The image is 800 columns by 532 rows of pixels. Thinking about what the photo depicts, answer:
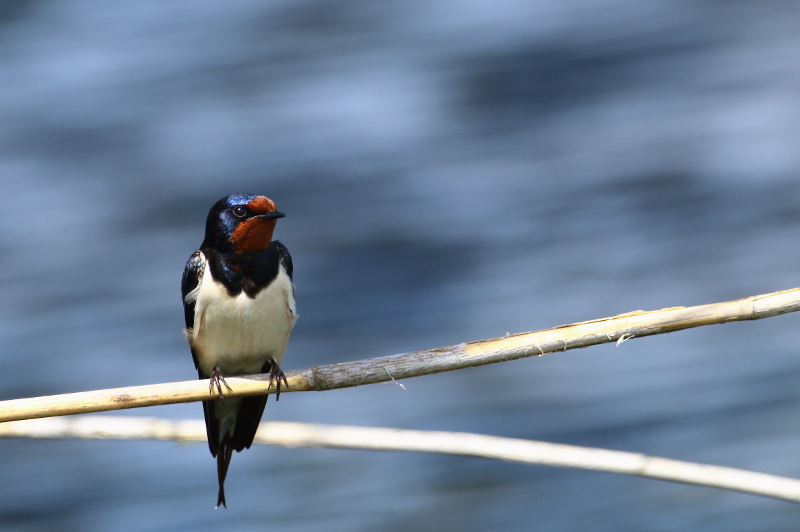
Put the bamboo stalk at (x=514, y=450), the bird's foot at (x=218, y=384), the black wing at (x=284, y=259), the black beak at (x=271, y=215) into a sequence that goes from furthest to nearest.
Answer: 1. the black wing at (x=284, y=259)
2. the black beak at (x=271, y=215)
3. the bamboo stalk at (x=514, y=450)
4. the bird's foot at (x=218, y=384)

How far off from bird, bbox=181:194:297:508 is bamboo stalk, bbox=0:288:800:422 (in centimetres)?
73

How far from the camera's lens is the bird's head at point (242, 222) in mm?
2541

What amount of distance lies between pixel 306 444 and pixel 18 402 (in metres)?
0.84

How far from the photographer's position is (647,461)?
2.21 meters

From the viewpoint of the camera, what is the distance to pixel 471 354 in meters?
1.79

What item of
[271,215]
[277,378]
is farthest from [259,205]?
[277,378]

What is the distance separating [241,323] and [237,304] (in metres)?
0.06

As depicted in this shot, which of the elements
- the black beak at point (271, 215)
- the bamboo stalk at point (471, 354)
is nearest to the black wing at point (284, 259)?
the black beak at point (271, 215)

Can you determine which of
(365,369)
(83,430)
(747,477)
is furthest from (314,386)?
(747,477)

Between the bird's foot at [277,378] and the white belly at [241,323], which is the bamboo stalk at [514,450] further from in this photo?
the white belly at [241,323]

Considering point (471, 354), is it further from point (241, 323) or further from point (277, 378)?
point (241, 323)

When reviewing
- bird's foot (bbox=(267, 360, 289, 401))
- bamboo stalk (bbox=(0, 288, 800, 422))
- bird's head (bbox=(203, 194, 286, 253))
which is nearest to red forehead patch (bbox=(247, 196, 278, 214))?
bird's head (bbox=(203, 194, 286, 253))

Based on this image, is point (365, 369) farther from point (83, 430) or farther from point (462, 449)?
point (83, 430)

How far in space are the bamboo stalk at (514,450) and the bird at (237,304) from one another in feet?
1.40
